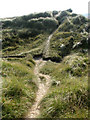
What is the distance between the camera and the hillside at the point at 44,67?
839 centimetres

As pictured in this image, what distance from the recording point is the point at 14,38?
121 ft

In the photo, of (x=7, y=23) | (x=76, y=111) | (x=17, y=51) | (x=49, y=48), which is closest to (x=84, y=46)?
(x=49, y=48)

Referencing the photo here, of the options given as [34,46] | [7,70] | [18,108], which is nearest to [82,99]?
[18,108]

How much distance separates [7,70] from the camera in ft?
44.2

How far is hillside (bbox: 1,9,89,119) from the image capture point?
839 centimetres

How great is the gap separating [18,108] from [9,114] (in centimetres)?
79

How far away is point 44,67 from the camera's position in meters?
20.8

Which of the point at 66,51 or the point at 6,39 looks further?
the point at 6,39

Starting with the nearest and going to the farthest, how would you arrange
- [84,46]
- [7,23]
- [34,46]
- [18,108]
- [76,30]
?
[18,108] < [84,46] < [34,46] < [76,30] < [7,23]

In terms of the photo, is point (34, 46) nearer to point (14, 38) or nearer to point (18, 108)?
point (14, 38)

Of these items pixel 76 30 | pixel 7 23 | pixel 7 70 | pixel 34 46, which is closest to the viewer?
pixel 7 70

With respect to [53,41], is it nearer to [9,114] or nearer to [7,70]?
[7,70]

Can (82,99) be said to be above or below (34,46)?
above

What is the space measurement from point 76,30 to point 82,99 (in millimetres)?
30152
